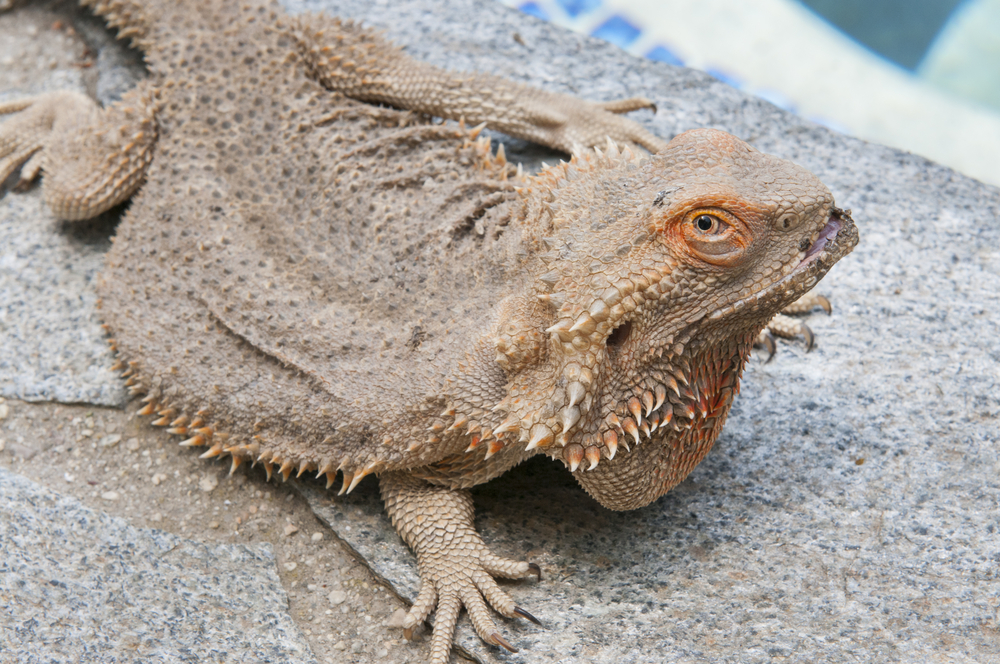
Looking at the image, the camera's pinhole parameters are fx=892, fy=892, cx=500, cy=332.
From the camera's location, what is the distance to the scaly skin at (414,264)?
2494 mm

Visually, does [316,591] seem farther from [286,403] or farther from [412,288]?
[412,288]

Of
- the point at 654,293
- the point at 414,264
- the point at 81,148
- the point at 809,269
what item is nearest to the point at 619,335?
the point at 654,293

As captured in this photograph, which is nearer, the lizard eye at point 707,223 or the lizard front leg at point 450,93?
the lizard eye at point 707,223

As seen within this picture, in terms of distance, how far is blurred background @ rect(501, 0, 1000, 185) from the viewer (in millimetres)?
7020

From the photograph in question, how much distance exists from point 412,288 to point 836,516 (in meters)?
1.71

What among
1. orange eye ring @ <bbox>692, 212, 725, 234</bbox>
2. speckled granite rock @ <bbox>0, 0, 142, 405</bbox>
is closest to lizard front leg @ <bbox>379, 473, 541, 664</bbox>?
orange eye ring @ <bbox>692, 212, 725, 234</bbox>

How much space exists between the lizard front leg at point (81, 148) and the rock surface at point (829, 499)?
1.09ft

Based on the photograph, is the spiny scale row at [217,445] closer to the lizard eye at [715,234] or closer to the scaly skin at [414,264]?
the scaly skin at [414,264]

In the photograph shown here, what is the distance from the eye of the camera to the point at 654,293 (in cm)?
245

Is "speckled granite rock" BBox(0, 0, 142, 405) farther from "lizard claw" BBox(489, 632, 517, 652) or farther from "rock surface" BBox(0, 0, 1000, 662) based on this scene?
"lizard claw" BBox(489, 632, 517, 652)

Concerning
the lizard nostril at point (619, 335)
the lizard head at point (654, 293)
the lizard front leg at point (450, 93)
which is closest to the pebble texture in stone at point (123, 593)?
the lizard head at point (654, 293)

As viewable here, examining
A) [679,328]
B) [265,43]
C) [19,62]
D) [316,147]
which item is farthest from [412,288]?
[19,62]

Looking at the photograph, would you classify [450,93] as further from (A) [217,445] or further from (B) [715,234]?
(B) [715,234]

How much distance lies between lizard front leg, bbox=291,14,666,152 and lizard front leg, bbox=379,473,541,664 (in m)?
1.73
